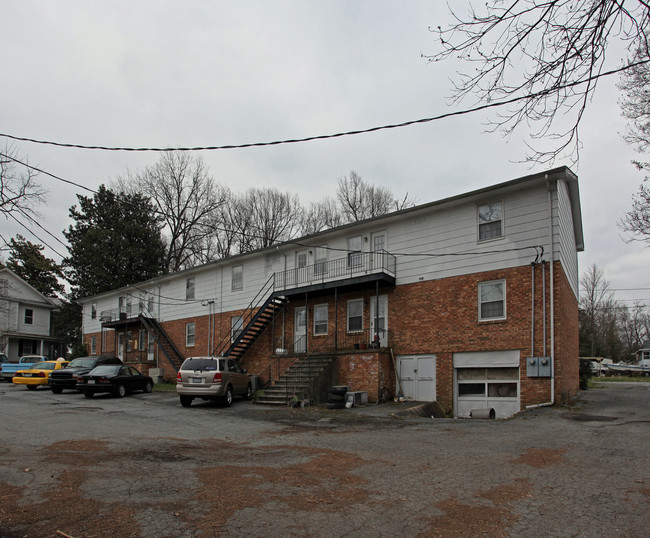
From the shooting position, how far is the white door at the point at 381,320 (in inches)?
765

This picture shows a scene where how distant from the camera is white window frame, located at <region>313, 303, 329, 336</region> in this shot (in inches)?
860

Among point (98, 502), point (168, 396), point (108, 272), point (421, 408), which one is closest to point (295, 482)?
point (98, 502)

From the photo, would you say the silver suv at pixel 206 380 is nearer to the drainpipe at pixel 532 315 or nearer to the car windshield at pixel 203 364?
the car windshield at pixel 203 364

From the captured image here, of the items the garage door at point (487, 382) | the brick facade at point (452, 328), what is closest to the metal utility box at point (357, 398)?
the brick facade at point (452, 328)

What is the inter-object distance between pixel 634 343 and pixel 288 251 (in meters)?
72.8

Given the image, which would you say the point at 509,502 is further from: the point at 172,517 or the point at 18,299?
the point at 18,299

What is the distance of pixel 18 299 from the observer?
45.9 m

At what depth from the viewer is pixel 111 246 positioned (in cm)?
4450

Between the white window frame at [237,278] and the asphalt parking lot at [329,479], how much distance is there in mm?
14051

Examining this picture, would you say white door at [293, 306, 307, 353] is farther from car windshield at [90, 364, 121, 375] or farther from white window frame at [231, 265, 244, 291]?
car windshield at [90, 364, 121, 375]

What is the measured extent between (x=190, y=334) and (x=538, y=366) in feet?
66.3

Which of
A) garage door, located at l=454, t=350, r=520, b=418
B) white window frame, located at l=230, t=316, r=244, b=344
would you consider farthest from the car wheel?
garage door, located at l=454, t=350, r=520, b=418

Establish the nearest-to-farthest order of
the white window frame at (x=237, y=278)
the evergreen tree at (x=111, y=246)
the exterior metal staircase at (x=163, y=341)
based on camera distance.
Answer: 1. the white window frame at (x=237, y=278)
2. the exterior metal staircase at (x=163, y=341)
3. the evergreen tree at (x=111, y=246)

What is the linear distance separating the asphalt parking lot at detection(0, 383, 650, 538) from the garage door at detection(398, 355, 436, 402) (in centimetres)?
505
